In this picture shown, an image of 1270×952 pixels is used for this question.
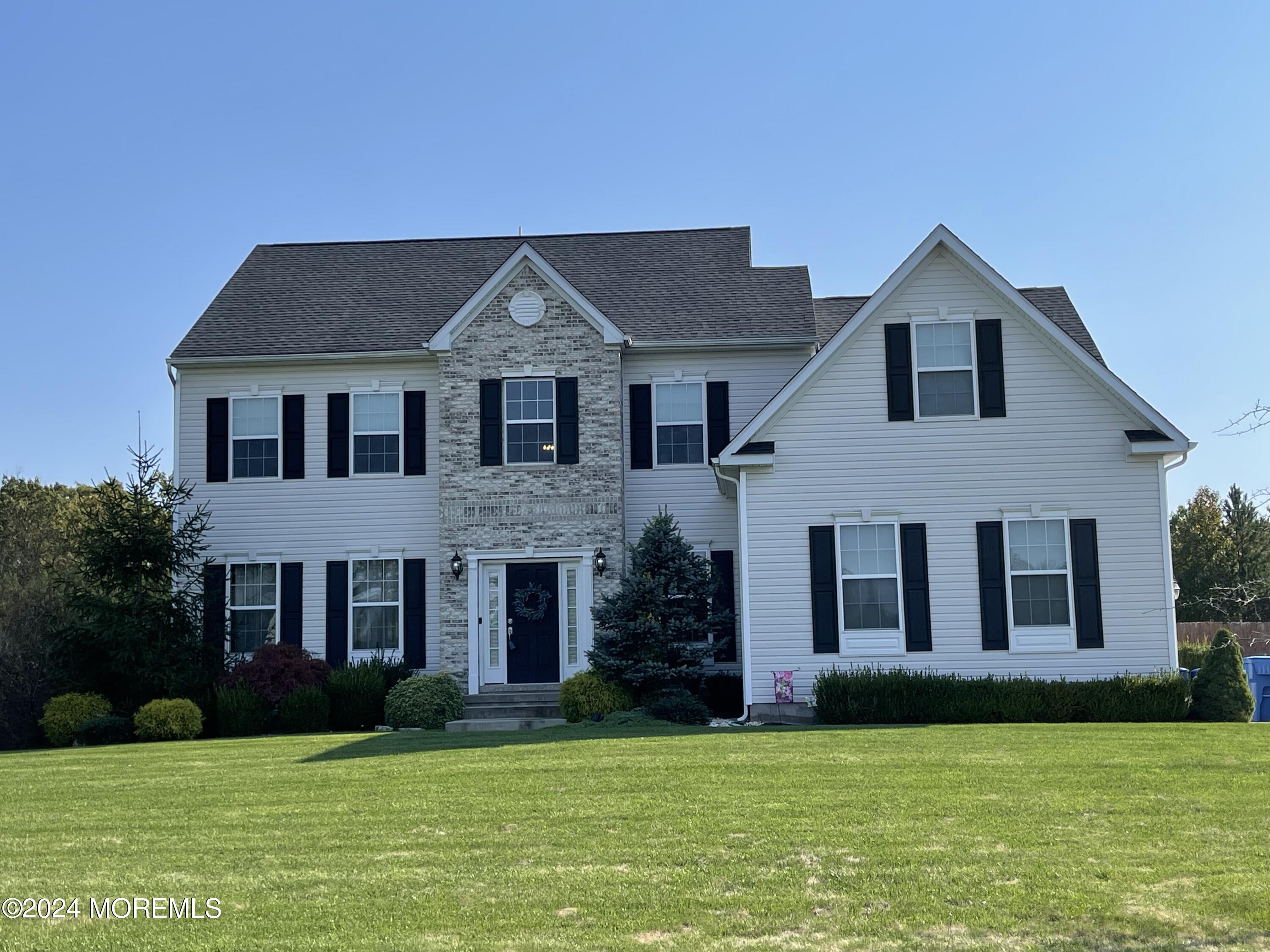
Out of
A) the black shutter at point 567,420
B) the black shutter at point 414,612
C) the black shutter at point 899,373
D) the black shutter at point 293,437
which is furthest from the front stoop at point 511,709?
the black shutter at point 899,373

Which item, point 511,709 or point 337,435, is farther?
point 337,435

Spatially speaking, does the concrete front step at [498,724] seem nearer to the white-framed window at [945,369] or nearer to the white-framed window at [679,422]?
the white-framed window at [679,422]

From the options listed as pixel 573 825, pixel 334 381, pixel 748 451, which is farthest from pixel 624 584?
pixel 573 825

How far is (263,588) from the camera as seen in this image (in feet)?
75.3

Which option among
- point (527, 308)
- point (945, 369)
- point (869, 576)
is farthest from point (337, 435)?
point (945, 369)

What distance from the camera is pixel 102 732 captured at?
19.3 metres

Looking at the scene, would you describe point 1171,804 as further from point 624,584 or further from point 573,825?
point 624,584

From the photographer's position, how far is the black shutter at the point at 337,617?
22.6 m

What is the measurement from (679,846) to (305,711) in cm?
1186

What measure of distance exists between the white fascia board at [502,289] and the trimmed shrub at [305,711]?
6.37 m

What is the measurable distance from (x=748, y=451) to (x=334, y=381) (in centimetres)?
854

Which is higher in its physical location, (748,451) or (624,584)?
(748,451)

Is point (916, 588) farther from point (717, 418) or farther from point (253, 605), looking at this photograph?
point (253, 605)

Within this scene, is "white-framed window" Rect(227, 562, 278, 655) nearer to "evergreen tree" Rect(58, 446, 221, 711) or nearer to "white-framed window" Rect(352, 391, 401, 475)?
"evergreen tree" Rect(58, 446, 221, 711)
